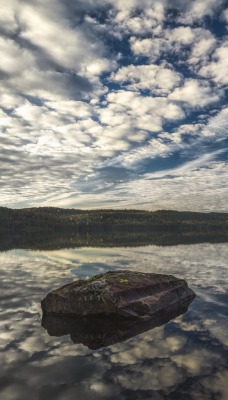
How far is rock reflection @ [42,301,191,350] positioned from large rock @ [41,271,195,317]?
0.29m

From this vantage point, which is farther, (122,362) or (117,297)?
(117,297)

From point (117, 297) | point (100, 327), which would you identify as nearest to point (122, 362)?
point (100, 327)

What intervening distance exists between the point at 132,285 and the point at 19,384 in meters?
7.20

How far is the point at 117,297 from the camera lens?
13.7 meters

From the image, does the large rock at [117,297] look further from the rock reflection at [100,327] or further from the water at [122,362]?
the water at [122,362]

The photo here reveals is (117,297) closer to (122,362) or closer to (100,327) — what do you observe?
(100,327)

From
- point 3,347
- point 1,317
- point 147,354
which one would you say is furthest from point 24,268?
point 147,354

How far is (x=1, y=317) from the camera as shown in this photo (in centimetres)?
1359

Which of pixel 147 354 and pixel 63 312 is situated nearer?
pixel 147 354

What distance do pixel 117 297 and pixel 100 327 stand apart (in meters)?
1.56

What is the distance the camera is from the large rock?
1348cm

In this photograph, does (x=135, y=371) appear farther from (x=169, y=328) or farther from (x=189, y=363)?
(x=169, y=328)

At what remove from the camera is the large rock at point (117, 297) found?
13.5 metres

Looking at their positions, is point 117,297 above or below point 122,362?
above
